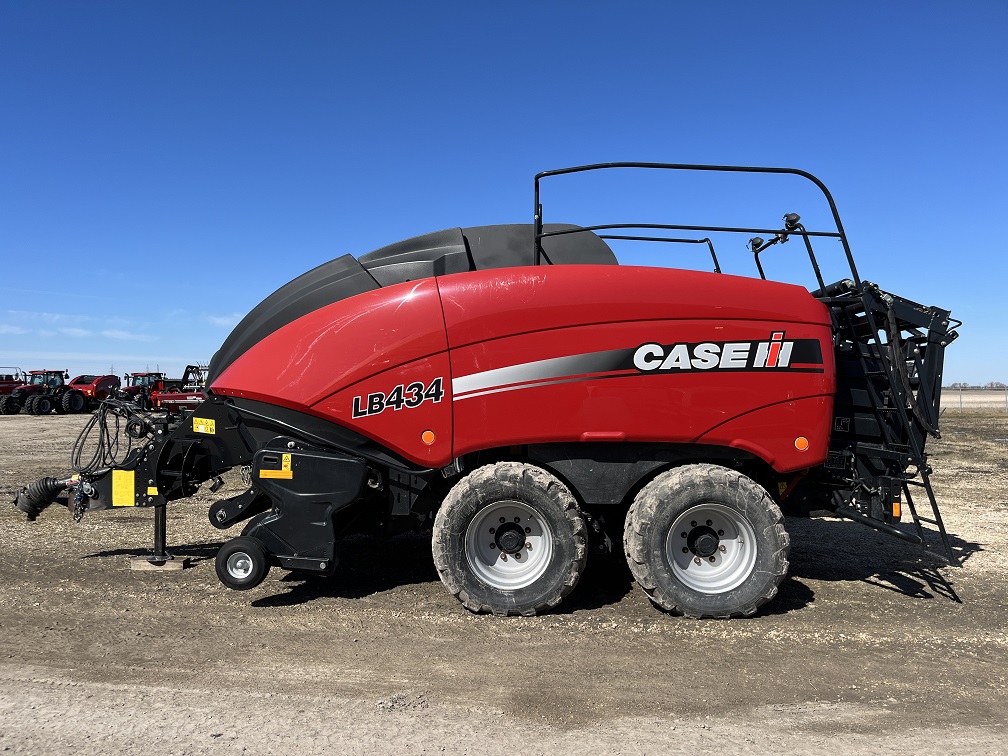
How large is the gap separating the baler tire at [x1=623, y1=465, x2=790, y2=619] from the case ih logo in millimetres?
774

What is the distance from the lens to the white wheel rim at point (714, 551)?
4.77 meters

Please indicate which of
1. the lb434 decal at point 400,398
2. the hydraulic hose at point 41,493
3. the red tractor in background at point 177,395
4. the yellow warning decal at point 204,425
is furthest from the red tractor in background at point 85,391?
the lb434 decal at point 400,398

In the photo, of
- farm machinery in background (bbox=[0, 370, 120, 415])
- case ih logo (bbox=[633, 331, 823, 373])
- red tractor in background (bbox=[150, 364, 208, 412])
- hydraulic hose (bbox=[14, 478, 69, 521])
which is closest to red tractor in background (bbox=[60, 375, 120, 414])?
farm machinery in background (bbox=[0, 370, 120, 415])

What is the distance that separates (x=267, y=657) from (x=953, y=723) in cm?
378

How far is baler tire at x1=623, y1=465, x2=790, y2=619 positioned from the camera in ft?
15.4

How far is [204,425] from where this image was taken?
211 inches

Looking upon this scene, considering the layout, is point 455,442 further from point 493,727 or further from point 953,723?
point 953,723

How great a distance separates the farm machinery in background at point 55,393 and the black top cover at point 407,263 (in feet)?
92.3

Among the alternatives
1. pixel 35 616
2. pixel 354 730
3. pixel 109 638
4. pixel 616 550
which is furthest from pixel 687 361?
pixel 35 616

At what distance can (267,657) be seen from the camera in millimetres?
3988

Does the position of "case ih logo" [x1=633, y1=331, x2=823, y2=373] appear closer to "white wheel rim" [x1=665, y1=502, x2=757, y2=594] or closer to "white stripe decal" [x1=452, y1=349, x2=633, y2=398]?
"white stripe decal" [x1=452, y1=349, x2=633, y2=398]

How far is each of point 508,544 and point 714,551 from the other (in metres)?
1.53

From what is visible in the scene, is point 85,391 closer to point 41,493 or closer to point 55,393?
point 55,393

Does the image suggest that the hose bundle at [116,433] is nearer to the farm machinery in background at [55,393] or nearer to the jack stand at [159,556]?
the jack stand at [159,556]
